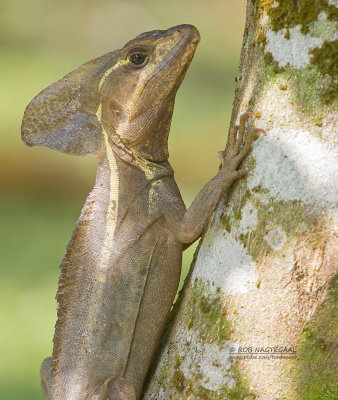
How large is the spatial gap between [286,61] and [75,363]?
1888 millimetres

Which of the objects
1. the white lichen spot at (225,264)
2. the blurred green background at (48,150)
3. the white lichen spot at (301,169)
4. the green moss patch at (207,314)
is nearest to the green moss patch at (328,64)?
the white lichen spot at (301,169)

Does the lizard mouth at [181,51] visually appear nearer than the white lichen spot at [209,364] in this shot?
No

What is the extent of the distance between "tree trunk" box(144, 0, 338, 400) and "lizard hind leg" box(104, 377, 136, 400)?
1.77ft

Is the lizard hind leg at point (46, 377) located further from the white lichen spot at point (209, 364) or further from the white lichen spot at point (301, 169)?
the white lichen spot at point (301, 169)

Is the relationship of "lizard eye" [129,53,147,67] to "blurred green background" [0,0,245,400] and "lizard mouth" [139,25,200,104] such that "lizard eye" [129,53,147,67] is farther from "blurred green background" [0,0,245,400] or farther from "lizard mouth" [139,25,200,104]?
"blurred green background" [0,0,245,400]

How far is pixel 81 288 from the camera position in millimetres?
3541

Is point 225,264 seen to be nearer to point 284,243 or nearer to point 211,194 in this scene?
point 284,243

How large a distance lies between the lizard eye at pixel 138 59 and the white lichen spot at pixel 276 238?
4.86ft

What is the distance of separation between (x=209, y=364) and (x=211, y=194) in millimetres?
797

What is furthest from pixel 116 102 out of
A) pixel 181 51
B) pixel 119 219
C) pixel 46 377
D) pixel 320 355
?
pixel 320 355

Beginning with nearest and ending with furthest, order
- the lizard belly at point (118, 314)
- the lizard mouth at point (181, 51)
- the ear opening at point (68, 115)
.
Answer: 1. the lizard belly at point (118, 314)
2. the lizard mouth at point (181, 51)
3. the ear opening at point (68, 115)

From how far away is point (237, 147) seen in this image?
2.96 metres

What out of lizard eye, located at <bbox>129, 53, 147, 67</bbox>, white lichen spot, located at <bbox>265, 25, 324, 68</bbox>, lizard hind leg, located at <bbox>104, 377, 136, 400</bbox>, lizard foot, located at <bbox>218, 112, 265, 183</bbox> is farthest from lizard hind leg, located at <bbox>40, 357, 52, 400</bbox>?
white lichen spot, located at <bbox>265, 25, 324, 68</bbox>

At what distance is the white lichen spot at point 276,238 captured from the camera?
8.43ft
